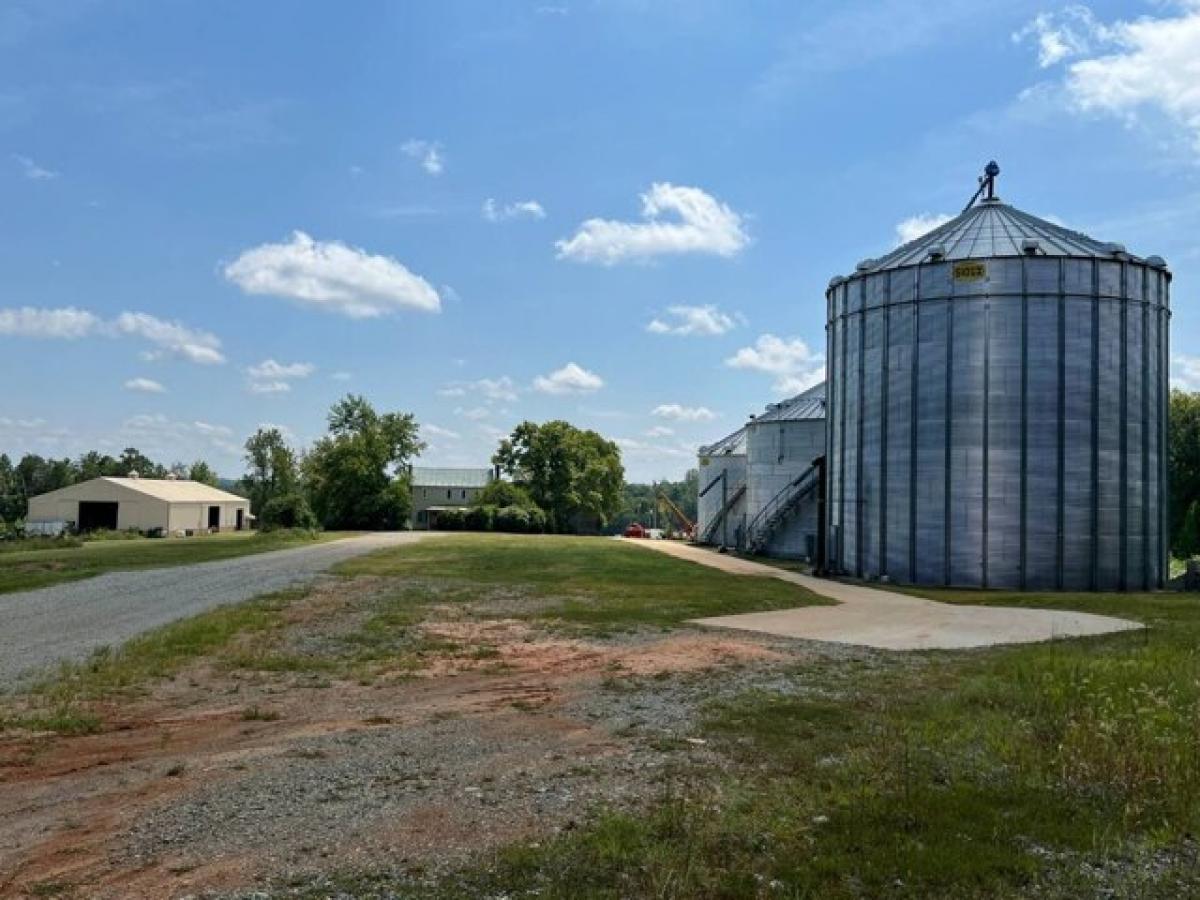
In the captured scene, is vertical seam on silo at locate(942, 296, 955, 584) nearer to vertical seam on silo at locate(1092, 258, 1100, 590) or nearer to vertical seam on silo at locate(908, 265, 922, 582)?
vertical seam on silo at locate(908, 265, 922, 582)

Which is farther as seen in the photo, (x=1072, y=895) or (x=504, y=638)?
(x=504, y=638)

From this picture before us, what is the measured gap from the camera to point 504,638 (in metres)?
16.3

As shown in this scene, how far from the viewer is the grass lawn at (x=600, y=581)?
2025 cm

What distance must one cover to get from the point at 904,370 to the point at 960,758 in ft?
76.1

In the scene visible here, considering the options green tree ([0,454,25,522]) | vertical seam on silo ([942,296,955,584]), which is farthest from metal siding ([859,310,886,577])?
green tree ([0,454,25,522])

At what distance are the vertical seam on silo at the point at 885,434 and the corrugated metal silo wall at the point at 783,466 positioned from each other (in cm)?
1047

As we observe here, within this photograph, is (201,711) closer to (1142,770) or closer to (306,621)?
(306,621)

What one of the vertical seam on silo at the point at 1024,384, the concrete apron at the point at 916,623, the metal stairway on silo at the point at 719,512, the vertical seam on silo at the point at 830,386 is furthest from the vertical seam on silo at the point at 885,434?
the metal stairway on silo at the point at 719,512

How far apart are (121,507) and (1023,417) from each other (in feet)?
240

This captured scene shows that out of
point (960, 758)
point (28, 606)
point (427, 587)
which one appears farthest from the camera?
point (427, 587)

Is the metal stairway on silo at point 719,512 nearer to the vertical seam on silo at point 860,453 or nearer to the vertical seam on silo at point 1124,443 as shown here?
the vertical seam on silo at point 860,453

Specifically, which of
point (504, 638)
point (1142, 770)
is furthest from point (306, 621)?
point (1142, 770)

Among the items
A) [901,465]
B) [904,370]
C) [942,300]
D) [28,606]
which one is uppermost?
[942,300]

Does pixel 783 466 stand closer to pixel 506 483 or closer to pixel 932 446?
pixel 932 446
